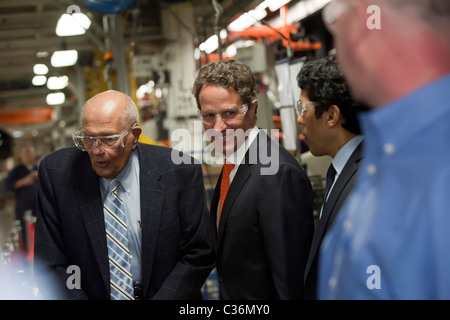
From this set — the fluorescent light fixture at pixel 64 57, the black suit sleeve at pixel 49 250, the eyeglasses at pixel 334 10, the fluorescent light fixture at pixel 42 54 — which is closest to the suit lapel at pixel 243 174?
the black suit sleeve at pixel 49 250

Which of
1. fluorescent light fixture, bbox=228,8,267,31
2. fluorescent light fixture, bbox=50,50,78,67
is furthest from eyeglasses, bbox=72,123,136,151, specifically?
fluorescent light fixture, bbox=50,50,78,67

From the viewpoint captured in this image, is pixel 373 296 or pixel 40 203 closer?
pixel 373 296

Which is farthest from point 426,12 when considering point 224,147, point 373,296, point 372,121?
point 224,147

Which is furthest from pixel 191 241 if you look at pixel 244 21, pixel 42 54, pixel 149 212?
pixel 42 54

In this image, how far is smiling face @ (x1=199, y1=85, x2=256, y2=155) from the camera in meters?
2.13

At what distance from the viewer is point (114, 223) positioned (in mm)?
2154

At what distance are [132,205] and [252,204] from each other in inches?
20.2

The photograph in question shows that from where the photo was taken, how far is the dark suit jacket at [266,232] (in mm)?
1886

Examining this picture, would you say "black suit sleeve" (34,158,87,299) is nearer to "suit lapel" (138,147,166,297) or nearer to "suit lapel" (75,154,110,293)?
"suit lapel" (75,154,110,293)

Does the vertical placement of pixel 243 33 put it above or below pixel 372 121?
above

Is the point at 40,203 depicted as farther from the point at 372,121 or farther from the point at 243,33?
the point at 243,33

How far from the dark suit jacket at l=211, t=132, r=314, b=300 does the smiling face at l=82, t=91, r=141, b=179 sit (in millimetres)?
465

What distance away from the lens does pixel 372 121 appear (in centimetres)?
94
